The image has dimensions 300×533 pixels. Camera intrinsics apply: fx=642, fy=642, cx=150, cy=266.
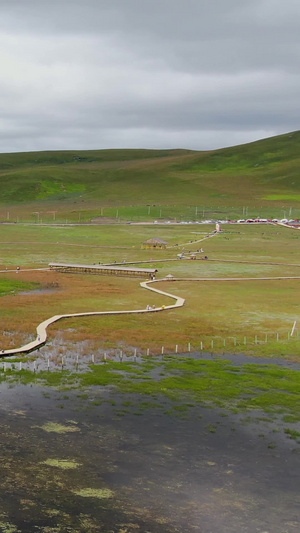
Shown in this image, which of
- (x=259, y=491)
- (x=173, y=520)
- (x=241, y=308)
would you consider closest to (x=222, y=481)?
(x=259, y=491)

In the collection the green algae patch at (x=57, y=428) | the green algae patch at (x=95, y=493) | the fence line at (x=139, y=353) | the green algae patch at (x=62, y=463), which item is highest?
the fence line at (x=139, y=353)

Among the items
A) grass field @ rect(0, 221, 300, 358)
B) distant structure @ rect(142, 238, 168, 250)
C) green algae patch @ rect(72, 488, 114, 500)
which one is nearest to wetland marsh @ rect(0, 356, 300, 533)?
green algae patch @ rect(72, 488, 114, 500)

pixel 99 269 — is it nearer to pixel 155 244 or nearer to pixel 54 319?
pixel 155 244

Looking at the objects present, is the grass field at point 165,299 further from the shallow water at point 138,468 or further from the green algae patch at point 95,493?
the green algae patch at point 95,493

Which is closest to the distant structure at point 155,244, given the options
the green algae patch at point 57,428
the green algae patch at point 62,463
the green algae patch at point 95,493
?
the green algae patch at point 57,428

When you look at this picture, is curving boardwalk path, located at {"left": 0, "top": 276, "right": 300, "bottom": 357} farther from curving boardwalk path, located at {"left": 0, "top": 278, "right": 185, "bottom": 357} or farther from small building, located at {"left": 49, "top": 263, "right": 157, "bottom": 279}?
small building, located at {"left": 49, "top": 263, "right": 157, "bottom": 279}

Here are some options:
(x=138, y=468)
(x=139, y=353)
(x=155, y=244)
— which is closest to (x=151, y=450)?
(x=138, y=468)
